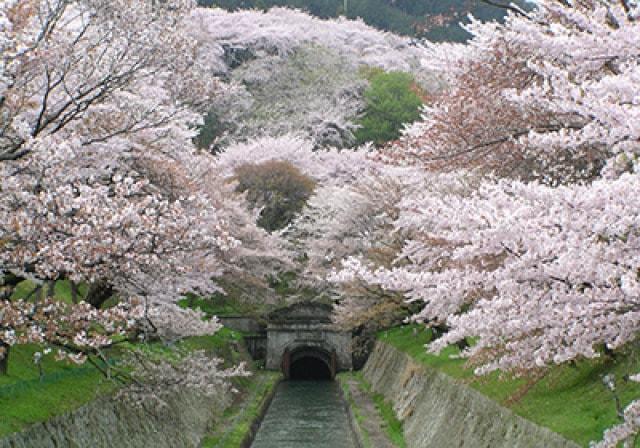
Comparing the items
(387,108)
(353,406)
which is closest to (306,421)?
(353,406)

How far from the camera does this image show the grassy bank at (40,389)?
12781 millimetres

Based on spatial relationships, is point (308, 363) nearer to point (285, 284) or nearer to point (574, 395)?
point (285, 284)

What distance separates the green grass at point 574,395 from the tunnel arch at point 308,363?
107 feet

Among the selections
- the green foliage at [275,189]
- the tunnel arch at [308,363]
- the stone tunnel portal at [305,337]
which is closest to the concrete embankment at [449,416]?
the stone tunnel portal at [305,337]

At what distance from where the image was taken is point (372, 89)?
75562 mm

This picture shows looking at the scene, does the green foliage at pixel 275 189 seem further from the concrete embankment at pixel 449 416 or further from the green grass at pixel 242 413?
the concrete embankment at pixel 449 416

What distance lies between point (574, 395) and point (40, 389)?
35.1 ft

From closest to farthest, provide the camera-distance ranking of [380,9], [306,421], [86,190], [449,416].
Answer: [86,190], [449,416], [306,421], [380,9]

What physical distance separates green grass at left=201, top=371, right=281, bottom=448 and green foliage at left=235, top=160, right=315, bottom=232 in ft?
54.1

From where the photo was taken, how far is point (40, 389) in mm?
Result: 14867

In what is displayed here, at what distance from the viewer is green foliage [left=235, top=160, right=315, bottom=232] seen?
2219 inches

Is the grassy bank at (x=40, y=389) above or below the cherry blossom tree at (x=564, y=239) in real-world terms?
below

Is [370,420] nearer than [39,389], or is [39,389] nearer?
[39,389]

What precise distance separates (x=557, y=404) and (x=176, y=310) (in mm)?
11137
